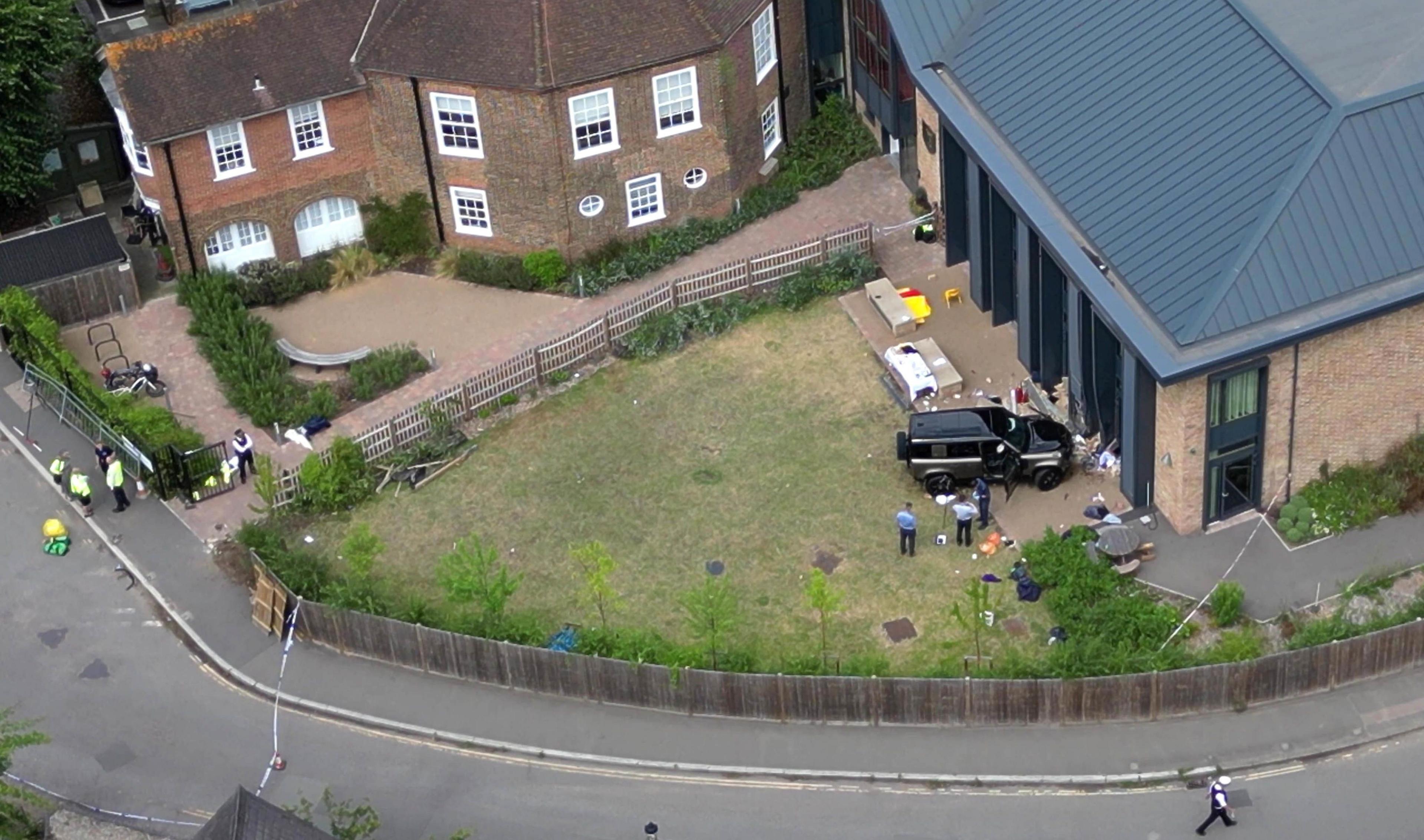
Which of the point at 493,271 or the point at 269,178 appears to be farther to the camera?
the point at 493,271

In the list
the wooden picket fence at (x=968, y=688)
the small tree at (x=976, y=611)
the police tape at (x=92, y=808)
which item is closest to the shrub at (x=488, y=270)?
the wooden picket fence at (x=968, y=688)

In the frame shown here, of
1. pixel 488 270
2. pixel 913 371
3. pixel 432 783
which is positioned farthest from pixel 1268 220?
pixel 488 270

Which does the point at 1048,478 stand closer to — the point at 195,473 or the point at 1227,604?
the point at 1227,604

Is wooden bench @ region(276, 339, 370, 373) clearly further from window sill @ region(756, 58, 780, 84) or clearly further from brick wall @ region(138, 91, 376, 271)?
window sill @ region(756, 58, 780, 84)

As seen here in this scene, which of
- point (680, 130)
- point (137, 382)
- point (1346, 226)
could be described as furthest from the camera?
point (680, 130)

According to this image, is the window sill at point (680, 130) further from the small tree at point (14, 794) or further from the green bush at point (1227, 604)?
the small tree at point (14, 794)
